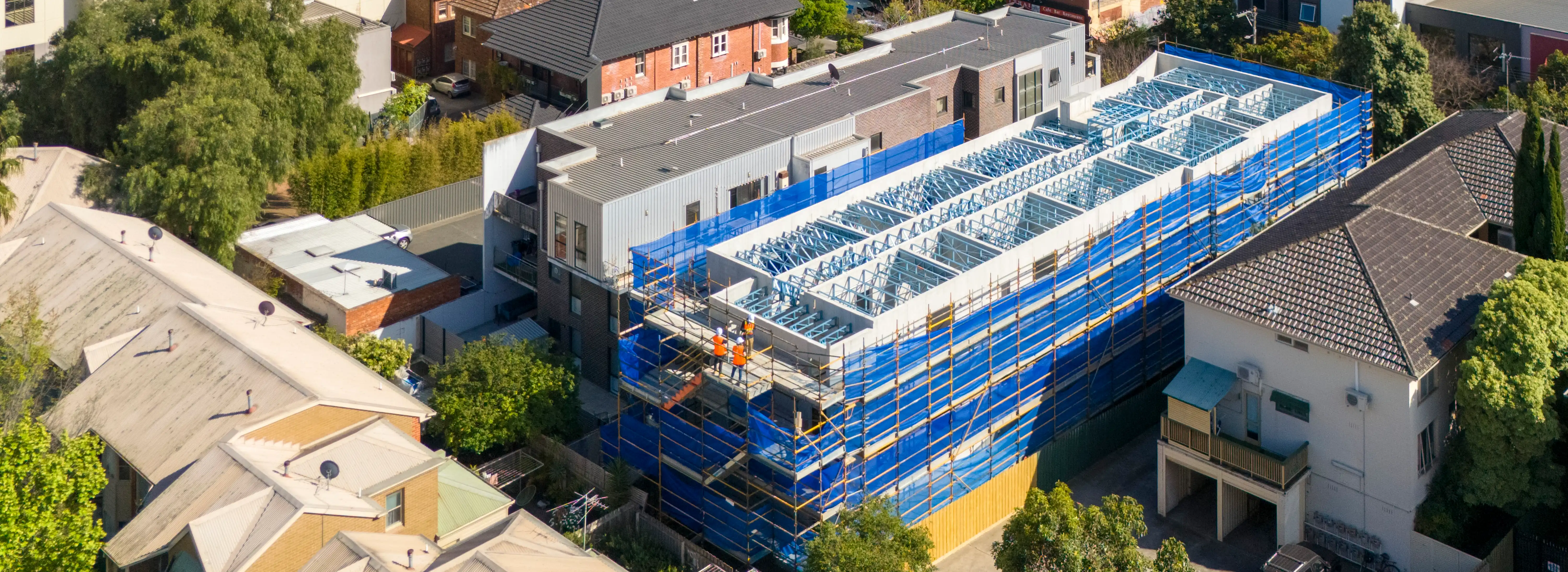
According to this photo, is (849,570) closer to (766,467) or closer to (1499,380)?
(766,467)

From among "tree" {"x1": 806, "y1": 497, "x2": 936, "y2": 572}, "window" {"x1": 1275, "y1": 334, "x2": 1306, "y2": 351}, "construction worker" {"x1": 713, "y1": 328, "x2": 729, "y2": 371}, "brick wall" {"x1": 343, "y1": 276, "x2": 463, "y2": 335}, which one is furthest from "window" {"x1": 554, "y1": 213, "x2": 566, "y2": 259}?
"window" {"x1": 1275, "y1": 334, "x2": 1306, "y2": 351}

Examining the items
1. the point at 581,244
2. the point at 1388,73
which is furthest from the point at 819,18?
the point at 581,244

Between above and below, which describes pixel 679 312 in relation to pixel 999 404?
above

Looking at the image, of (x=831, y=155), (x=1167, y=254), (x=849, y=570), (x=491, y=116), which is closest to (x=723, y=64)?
(x=491, y=116)

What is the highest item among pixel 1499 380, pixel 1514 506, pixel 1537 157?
pixel 1537 157

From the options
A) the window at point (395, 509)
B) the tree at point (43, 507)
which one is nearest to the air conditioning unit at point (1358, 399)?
the window at point (395, 509)

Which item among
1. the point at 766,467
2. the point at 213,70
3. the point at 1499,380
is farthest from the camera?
the point at 213,70

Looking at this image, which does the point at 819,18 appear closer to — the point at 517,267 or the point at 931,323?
the point at 517,267
